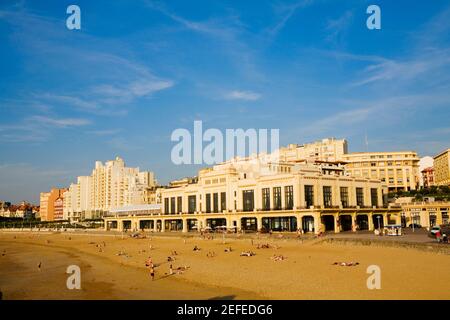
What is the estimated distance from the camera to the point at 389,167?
123 m

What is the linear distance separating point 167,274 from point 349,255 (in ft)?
57.6

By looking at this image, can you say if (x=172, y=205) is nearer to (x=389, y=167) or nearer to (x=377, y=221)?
(x=377, y=221)

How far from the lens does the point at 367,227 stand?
71.4 meters

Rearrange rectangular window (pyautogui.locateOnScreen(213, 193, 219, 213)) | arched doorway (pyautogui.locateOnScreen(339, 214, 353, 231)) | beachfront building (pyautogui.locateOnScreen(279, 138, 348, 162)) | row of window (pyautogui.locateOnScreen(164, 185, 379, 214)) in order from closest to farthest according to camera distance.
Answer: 1. row of window (pyautogui.locateOnScreen(164, 185, 379, 214))
2. arched doorway (pyautogui.locateOnScreen(339, 214, 353, 231))
3. rectangular window (pyautogui.locateOnScreen(213, 193, 219, 213))
4. beachfront building (pyautogui.locateOnScreen(279, 138, 348, 162))

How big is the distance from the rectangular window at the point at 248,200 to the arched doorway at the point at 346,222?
52.0 ft

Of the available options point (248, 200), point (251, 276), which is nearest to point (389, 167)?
point (248, 200)

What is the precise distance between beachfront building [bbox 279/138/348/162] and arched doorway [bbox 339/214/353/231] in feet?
210

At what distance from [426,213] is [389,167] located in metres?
53.0

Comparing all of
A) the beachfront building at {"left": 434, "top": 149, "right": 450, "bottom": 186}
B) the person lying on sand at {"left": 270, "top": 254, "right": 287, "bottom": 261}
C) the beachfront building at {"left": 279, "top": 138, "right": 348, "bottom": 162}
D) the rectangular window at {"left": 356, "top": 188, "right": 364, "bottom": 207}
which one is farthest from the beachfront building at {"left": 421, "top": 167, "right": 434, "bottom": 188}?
the person lying on sand at {"left": 270, "top": 254, "right": 287, "bottom": 261}

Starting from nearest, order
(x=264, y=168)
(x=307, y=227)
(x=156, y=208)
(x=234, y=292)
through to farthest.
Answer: (x=234, y=292)
(x=307, y=227)
(x=264, y=168)
(x=156, y=208)

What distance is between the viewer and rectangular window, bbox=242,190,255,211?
7394cm

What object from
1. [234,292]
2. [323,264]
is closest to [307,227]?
[323,264]

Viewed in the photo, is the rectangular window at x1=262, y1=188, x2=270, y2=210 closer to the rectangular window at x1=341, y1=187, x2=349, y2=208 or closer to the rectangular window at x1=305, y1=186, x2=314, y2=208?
the rectangular window at x1=305, y1=186, x2=314, y2=208
